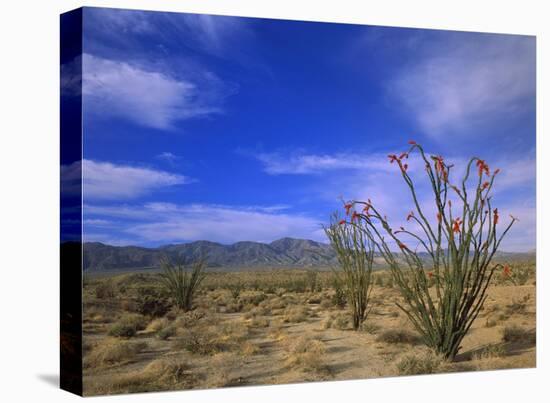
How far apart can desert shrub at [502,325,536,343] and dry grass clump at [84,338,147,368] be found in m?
5.58

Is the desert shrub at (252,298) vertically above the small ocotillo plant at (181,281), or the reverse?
the small ocotillo plant at (181,281)

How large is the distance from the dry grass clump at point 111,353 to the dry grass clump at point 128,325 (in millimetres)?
100

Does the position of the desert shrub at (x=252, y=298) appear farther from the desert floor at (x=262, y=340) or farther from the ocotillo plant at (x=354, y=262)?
the ocotillo plant at (x=354, y=262)

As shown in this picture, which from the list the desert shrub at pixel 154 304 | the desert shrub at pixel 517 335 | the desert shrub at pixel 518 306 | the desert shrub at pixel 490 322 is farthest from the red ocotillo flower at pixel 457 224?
the desert shrub at pixel 154 304

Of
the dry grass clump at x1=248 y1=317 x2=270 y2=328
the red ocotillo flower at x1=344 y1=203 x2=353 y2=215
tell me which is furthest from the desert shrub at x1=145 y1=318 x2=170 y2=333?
the red ocotillo flower at x1=344 y1=203 x2=353 y2=215

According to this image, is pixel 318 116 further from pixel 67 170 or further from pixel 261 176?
pixel 67 170

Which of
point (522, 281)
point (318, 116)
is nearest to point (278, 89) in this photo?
point (318, 116)

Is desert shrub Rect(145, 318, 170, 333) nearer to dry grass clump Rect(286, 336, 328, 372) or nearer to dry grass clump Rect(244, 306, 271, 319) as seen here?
dry grass clump Rect(244, 306, 271, 319)

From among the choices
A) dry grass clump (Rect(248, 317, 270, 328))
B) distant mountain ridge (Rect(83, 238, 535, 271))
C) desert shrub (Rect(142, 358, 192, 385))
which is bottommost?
desert shrub (Rect(142, 358, 192, 385))

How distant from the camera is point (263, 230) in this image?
12391mm

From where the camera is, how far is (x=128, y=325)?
11516mm

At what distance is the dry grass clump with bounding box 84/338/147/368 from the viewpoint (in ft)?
36.7

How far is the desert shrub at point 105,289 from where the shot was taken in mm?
11391

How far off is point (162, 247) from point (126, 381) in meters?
1.74
